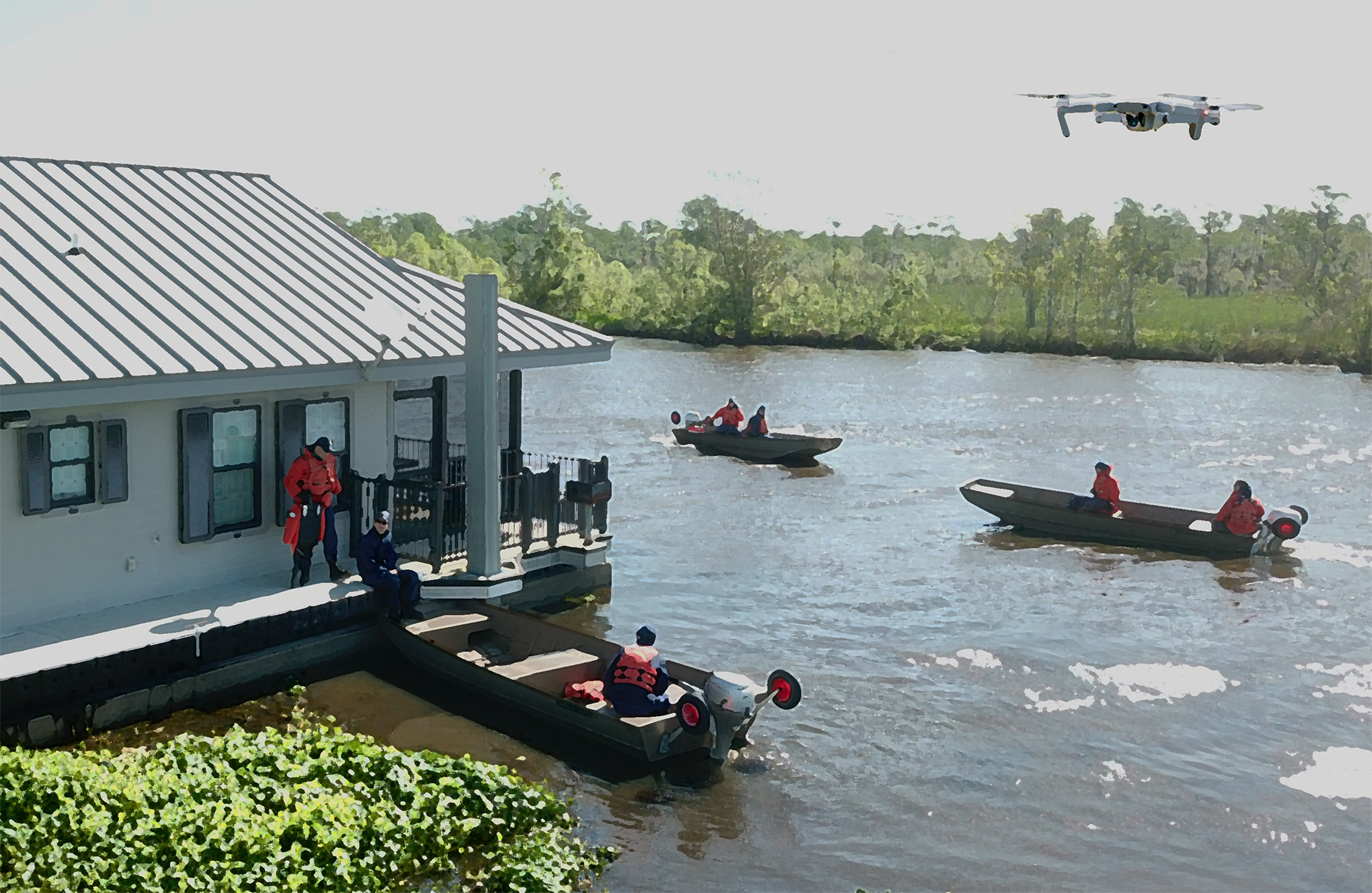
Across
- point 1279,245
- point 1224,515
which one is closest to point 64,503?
point 1224,515

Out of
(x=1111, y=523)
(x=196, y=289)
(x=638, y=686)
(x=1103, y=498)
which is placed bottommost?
(x=638, y=686)

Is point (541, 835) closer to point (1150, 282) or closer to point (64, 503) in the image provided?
point (64, 503)

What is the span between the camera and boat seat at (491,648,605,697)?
14.5 m

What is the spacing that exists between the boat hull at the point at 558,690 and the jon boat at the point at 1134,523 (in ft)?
47.9

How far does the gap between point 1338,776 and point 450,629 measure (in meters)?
9.84

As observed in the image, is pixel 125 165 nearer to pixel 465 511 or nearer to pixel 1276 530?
pixel 465 511

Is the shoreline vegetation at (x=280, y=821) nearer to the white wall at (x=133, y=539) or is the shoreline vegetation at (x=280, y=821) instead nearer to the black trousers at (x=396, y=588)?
the white wall at (x=133, y=539)

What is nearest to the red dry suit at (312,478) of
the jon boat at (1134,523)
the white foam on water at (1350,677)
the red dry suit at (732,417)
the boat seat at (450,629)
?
the boat seat at (450,629)

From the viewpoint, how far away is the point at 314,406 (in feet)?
54.7

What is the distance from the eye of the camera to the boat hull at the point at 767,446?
1405 inches

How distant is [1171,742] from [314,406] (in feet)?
35.2

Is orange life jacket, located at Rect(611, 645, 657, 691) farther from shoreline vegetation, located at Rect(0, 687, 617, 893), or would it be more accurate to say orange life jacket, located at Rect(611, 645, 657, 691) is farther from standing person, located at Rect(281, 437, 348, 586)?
standing person, located at Rect(281, 437, 348, 586)

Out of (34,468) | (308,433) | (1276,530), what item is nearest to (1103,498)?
(1276,530)

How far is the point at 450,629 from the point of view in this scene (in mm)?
15898
